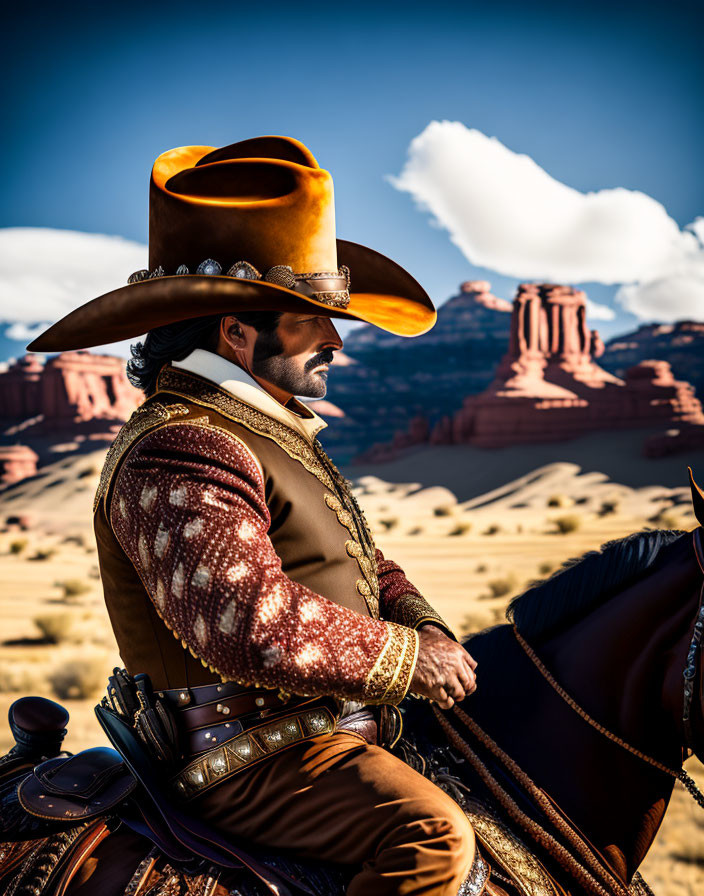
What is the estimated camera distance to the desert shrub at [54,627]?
36.2 ft

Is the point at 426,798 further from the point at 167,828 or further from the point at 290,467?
the point at 290,467

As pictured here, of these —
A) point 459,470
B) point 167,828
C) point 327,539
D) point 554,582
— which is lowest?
point 459,470

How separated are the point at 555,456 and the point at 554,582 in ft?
137

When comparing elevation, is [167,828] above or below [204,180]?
below

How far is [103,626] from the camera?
1190 cm

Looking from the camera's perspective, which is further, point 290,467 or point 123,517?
point 290,467

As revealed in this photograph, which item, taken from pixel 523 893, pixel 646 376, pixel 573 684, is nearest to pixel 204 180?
pixel 573 684

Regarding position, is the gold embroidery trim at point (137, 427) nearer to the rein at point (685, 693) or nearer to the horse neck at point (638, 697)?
the rein at point (685, 693)

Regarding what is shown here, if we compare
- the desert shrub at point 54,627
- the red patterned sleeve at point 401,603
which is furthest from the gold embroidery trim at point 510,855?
the desert shrub at point 54,627

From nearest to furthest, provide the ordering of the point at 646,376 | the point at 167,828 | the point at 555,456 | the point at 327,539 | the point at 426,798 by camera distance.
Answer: the point at 426,798
the point at 167,828
the point at 327,539
the point at 555,456
the point at 646,376

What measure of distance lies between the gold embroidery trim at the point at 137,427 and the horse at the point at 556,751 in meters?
0.92

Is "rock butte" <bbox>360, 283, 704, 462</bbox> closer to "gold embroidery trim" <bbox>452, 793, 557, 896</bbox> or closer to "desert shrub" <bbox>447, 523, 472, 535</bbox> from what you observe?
"desert shrub" <bbox>447, 523, 472, 535</bbox>

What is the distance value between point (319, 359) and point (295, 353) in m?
0.08

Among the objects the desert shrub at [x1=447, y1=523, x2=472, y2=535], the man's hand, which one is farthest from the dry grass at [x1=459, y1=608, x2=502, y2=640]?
the desert shrub at [x1=447, y1=523, x2=472, y2=535]
